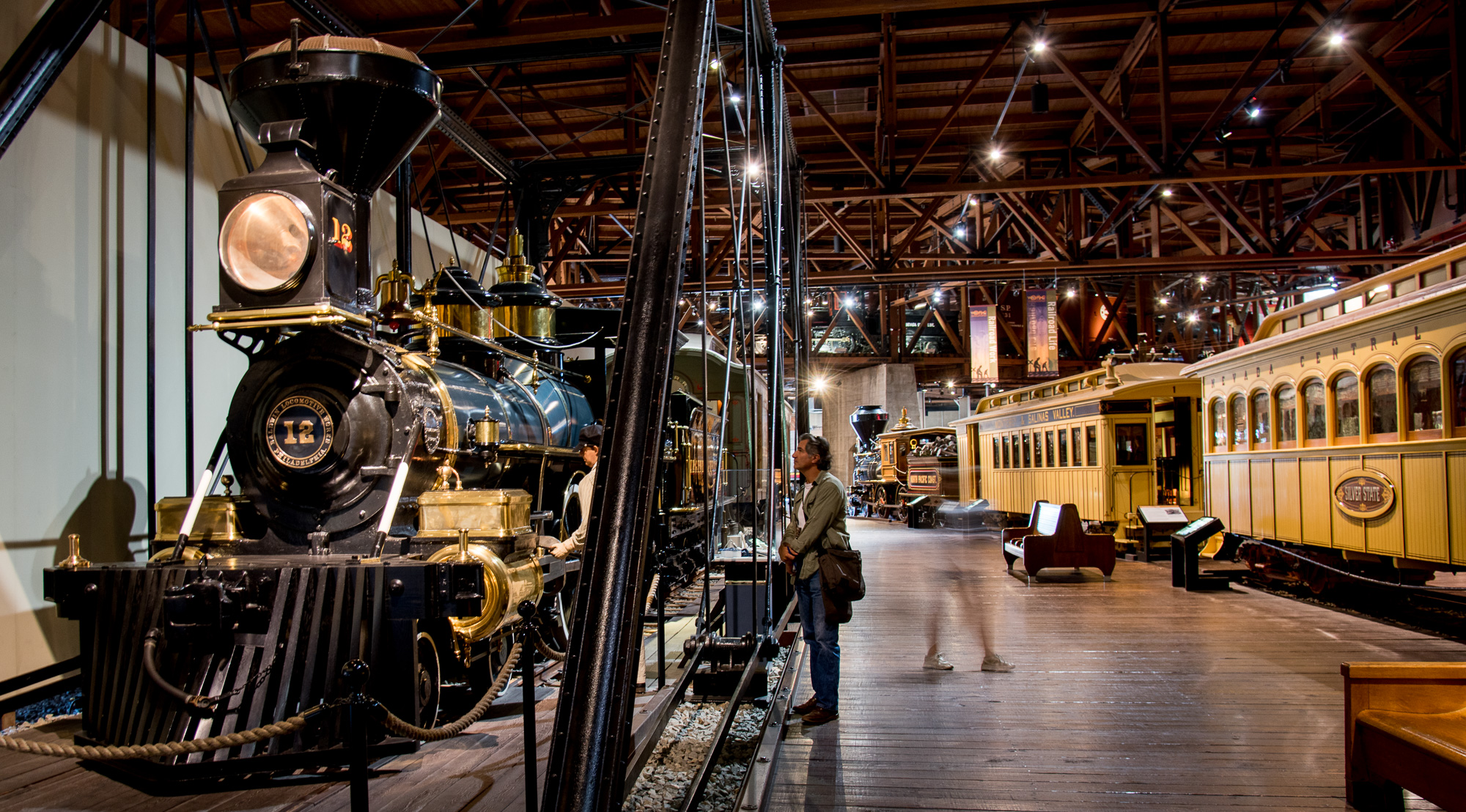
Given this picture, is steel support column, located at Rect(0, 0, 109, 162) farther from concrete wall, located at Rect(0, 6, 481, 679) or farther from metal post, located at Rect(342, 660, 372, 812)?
metal post, located at Rect(342, 660, 372, 812)

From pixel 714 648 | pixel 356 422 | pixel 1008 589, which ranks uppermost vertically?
pixel 356 422

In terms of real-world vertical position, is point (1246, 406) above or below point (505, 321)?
below

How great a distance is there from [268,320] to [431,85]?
1.65 m

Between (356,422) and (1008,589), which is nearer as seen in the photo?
(356,422)

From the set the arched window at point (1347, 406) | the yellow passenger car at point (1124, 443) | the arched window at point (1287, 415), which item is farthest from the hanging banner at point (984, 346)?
the arched window at point (1347, 406)

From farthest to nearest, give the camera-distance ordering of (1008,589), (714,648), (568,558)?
(1008,589)
(568,558)
(714,648)

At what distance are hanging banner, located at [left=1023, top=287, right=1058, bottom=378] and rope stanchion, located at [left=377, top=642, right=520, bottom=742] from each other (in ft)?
44.0

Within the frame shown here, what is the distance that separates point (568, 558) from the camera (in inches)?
203

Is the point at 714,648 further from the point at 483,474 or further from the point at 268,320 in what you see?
the point at 268,320

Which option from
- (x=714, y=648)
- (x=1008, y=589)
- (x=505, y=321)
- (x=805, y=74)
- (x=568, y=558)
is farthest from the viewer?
(x=805, y=74)

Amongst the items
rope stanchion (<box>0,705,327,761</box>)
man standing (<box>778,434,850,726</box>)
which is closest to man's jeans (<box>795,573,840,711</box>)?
man standing (<box>778,434,850,726</box>)

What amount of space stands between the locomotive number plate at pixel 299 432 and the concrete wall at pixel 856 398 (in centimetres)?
2020

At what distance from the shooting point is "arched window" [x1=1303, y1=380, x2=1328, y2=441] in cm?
827

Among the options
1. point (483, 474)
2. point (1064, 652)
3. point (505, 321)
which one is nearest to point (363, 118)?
point (483, 474)
